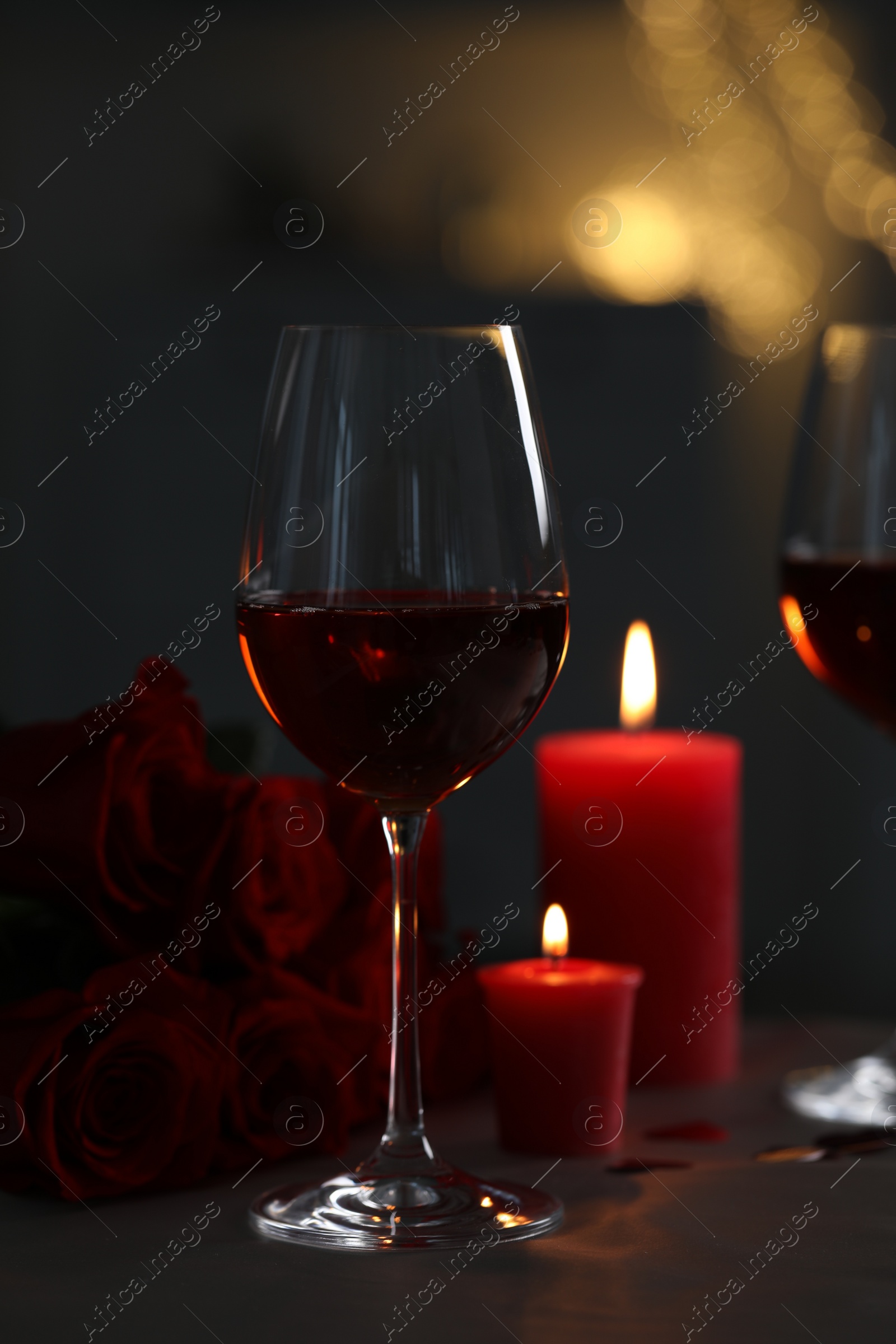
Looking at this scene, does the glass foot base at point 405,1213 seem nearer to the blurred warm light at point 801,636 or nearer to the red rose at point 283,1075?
the red rose at point 283,1075

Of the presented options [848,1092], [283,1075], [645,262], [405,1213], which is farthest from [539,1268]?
[645,262]

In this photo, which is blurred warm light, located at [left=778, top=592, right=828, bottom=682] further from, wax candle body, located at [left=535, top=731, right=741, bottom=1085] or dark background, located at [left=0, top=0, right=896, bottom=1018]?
dark background, located at [left=0, top=0, right=896, bottom=1018]

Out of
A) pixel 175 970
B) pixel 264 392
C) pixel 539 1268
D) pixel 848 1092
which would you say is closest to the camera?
pixel 539 1268

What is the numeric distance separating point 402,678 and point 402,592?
35 millimetres

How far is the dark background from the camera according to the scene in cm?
250

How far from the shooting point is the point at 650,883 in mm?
853

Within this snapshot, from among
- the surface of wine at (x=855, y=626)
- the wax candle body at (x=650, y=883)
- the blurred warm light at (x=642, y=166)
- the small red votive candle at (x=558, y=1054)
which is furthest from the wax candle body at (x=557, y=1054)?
the blurred warm light at (x=642, y=166)

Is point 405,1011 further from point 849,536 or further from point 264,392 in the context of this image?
point 264,392

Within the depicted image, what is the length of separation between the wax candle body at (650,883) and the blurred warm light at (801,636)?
0.10 m

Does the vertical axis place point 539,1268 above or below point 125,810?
below

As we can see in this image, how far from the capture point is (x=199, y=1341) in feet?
1.62

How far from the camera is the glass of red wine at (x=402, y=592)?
1.93 ft

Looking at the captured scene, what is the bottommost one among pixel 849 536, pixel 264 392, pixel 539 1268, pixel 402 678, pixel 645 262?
pixel 539 1268

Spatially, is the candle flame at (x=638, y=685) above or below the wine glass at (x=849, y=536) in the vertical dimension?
below
